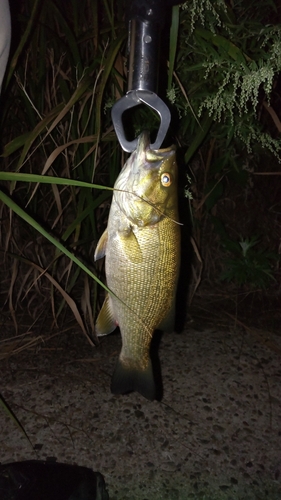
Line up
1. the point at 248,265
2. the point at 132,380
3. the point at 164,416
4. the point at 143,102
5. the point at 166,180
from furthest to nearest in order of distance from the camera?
the point at 248,265 → the point at 164,416 → the point at 132,380 → the point at 166,180 → the point at 143,102

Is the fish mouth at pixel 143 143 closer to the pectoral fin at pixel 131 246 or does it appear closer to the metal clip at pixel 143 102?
the metal clip at pixel 143 102

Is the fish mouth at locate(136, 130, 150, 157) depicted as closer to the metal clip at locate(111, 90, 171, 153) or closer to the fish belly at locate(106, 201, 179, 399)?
the metal clip at locate(111, 90, 171, 153)

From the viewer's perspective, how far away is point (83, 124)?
204 cm

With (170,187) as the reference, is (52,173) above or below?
above

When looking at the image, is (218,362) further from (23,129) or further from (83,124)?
(23,129)

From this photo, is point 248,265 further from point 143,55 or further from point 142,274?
point 143,55

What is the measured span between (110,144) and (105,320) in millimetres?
1215

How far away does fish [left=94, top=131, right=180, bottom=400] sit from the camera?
1.19 meters

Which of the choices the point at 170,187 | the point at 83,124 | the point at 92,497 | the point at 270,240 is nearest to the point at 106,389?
the point at 92,497

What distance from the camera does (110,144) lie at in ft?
7.47

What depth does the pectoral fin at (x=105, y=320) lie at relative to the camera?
127cm

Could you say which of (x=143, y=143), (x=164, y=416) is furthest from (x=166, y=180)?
(x=164, y=416)

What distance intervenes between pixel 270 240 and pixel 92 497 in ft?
7.55

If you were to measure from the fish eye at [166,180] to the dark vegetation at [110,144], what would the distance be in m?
0.18
